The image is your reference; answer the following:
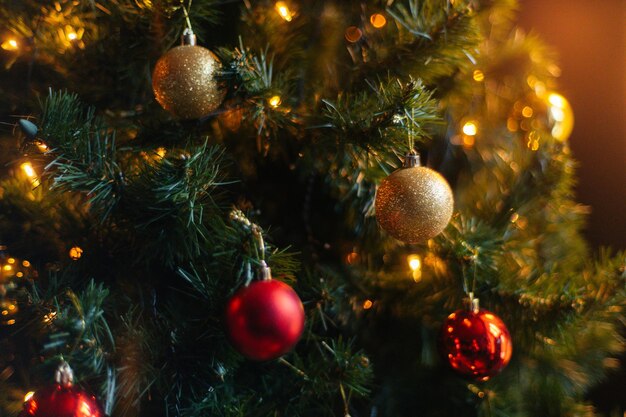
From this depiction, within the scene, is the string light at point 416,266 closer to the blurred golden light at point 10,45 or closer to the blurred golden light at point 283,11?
the blurred golden light at point 283,11

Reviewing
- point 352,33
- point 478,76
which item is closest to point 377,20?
point 352,33

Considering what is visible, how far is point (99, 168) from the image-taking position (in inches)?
17.1

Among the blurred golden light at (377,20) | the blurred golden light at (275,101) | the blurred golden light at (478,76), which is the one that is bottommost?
the blurred golden light at (478,76)

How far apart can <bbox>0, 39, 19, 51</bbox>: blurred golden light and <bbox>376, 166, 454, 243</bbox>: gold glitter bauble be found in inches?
16.5

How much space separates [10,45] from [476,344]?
22.2 inches

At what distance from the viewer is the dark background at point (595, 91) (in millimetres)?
925

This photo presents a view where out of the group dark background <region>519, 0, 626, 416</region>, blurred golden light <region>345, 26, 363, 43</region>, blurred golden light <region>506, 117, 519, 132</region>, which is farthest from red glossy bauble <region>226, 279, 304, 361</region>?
dark background <region>519, 0, 626, 416</region>

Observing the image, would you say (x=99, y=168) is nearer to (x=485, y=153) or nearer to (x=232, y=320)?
(x=232, y=320)

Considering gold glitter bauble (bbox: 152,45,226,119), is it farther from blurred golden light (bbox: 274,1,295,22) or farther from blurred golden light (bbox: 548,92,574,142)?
blurred golden light (bbox: 548,92,574,142)

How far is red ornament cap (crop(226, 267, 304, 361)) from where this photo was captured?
1.25ft

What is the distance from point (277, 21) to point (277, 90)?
0.44ft

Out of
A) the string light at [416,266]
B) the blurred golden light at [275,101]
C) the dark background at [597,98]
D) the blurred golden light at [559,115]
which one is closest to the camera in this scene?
the blurred golden light at [275,101]

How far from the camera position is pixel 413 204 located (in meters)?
0.43

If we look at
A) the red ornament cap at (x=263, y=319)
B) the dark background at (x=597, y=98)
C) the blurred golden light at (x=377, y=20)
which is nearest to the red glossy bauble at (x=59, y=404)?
the red ornament cap at (x=263, y=319)
